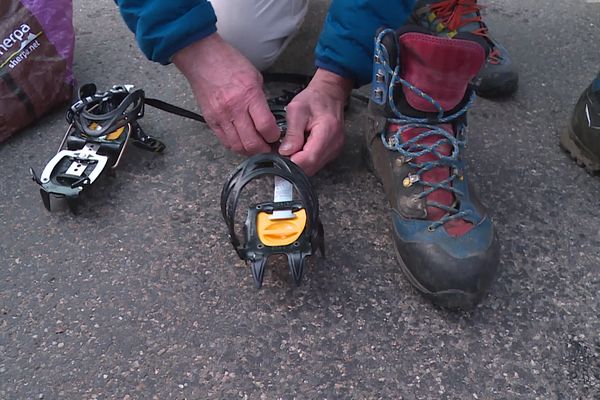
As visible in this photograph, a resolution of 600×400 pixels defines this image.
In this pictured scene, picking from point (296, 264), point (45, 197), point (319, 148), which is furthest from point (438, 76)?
point (45, 197)

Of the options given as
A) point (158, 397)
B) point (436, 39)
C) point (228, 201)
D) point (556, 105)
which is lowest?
point (556, 105)

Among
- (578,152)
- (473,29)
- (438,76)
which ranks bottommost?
(578,152)

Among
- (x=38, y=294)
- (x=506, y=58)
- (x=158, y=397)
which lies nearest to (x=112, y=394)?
(x=158, y=397)

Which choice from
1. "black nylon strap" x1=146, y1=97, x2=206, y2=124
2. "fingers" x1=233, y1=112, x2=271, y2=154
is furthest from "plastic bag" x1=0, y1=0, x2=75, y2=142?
"fingers" x1=233, y1=112, x2=271, y2=154

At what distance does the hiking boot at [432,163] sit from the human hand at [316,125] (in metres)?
0.10

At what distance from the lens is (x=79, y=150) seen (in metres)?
1.18

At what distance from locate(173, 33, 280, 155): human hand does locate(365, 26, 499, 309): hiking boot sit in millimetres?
217

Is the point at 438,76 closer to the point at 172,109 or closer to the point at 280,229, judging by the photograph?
the point at 280,229

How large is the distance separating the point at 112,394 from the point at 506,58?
1163 millimetres

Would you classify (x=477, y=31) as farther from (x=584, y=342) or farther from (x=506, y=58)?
(x=584, y=342)

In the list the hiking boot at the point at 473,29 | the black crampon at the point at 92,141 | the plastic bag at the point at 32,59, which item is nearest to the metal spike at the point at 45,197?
the black crampon at the point at 92,141

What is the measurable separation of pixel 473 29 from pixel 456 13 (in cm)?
6

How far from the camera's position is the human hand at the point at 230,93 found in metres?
1.09

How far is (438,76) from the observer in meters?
0.94
